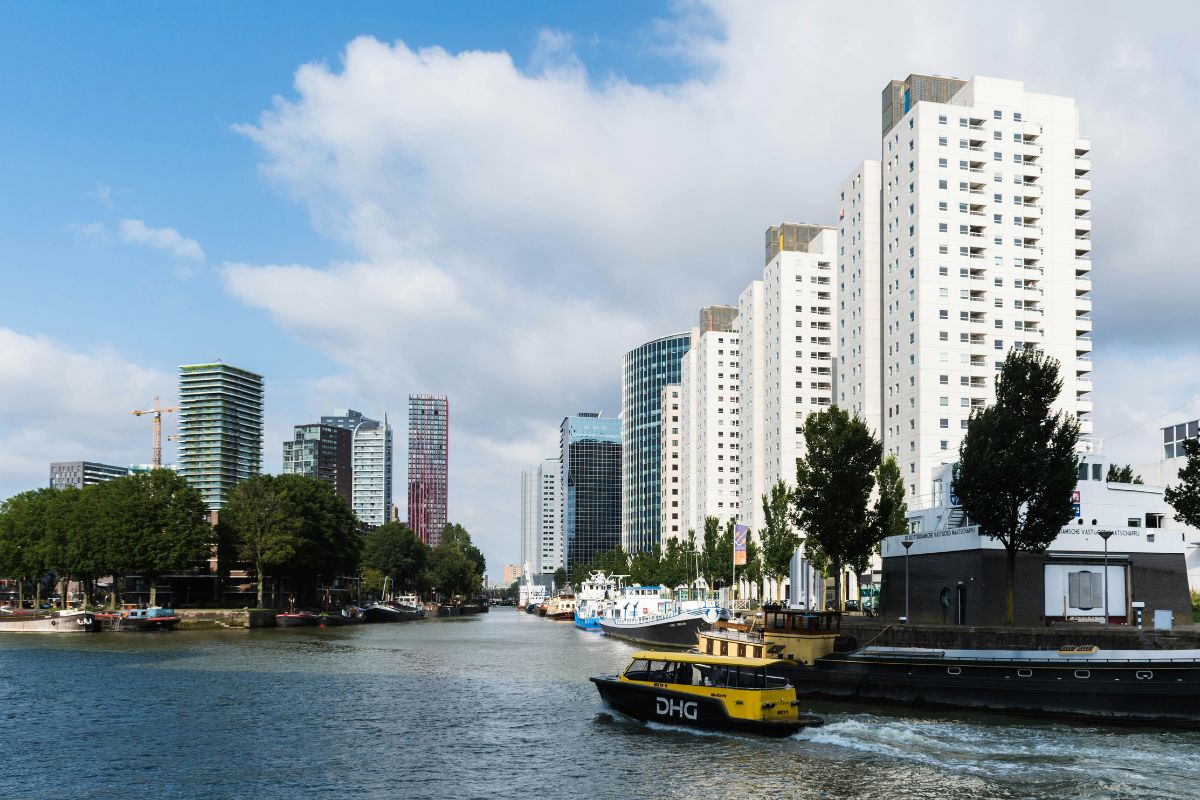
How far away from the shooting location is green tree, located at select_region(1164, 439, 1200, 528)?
65500mm

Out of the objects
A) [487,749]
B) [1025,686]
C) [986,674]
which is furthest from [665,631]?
[487,749]

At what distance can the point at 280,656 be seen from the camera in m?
101

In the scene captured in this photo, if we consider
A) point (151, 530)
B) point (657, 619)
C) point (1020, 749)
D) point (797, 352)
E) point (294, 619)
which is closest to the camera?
point (1020, 749)

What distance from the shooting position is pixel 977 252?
144 meters

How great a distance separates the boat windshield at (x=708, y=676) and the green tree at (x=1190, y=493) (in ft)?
102

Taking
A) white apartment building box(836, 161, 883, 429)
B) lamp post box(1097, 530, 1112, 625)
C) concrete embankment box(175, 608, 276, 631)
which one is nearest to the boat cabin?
lamp post box(1097, 530, 1112, 625)

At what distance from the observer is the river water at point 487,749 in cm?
3941

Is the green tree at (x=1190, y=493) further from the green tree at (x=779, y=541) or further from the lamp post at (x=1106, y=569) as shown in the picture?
the green tree at (x=779, y=541)

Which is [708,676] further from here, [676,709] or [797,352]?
[797,352]

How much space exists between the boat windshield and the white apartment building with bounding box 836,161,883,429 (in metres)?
103

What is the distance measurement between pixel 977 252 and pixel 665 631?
68.1m

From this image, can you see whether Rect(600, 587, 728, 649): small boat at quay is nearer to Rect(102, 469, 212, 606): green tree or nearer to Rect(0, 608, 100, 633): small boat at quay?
Rect(102, 469, 212, 606): green tree

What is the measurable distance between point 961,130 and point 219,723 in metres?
125

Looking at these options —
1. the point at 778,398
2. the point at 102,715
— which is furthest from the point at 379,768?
the point at 778,398
